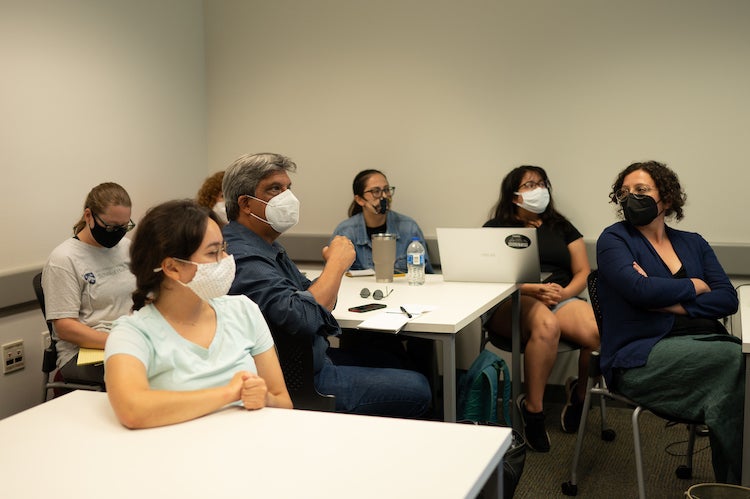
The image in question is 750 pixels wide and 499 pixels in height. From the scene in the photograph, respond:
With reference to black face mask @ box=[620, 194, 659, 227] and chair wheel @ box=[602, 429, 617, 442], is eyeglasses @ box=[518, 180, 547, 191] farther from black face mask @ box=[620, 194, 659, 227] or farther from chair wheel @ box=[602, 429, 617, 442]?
chair wheel @ box=[602, 429, 617, 442]

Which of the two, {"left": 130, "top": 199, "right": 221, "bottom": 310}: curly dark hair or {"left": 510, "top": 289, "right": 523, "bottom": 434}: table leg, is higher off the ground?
{"left": 130, "top": 199, "right": 221, "bottom": 310}: curly dark hair

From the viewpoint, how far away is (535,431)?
350cm

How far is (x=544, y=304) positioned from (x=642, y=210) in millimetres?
949

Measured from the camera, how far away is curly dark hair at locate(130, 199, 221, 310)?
1.84m

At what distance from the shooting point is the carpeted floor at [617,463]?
3.03m

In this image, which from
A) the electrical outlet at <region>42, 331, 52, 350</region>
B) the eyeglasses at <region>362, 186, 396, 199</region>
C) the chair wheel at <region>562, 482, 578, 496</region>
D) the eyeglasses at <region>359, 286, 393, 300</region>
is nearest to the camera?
the chair wheel at <region>562, 482, 578, 496</region>

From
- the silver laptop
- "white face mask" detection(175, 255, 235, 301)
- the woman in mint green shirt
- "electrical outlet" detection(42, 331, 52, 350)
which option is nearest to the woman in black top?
the silver laptop

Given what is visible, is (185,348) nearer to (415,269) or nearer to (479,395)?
(479,395)

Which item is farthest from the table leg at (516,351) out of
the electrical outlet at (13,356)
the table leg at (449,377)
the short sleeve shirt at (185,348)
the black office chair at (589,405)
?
the electrical outlet at (13,356)

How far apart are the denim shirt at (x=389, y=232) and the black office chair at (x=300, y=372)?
1581mm

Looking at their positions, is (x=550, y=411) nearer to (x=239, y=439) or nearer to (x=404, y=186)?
(x=404, y=186)

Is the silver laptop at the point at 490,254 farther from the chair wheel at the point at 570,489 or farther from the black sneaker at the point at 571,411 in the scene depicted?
the chair wheel at the point at 570,489

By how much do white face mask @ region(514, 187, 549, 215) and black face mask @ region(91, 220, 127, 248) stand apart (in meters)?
2.02

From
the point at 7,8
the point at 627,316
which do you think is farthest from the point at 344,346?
the point at 7,8
